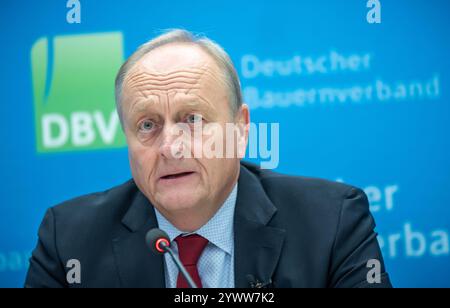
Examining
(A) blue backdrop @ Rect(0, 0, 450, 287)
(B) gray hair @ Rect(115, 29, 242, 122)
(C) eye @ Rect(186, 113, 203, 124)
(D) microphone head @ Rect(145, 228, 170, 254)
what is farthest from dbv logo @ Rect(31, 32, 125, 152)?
(D) microphone head @ Rect(145, 228, 170, 254)

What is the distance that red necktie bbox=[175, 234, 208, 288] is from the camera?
6.25ft

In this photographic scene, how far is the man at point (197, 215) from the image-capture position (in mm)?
1889

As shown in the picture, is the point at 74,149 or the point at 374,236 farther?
the point at 74,149

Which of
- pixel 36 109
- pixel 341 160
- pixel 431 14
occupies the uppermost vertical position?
pixel 431 14

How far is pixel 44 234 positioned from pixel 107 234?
27 cm

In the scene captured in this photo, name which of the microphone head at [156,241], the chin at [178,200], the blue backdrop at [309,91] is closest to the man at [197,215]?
the chin at [178,200]

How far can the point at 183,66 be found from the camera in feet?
6.42

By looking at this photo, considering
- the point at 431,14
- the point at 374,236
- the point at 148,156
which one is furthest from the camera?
the point at 431,14

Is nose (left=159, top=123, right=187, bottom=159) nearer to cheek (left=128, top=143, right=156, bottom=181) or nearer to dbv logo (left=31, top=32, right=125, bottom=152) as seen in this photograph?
cheek (left=128, top=143, right=156, bottom=181)

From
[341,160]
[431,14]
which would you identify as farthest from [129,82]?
[431,14]

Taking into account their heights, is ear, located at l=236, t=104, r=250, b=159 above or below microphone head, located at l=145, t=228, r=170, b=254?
above

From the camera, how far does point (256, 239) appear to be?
1.99 metres

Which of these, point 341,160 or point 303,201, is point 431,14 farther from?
point 303,201

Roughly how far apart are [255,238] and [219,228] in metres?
0.14
